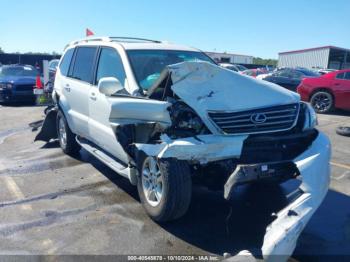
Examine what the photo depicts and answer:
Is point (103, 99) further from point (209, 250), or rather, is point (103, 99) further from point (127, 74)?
point (209, 250)

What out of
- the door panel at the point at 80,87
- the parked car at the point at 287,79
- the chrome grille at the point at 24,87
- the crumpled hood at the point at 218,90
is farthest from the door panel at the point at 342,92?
the chrome grille at the point at 24,87

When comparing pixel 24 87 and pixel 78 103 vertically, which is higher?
pixel 78 103

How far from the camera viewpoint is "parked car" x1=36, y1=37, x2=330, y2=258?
3504 millimetres

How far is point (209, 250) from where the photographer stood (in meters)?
3.72

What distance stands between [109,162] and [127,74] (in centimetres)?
119

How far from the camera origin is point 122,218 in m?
4.47

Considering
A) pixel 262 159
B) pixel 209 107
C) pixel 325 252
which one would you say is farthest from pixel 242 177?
pixel 325 252

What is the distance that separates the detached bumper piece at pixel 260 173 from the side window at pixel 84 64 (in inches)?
123

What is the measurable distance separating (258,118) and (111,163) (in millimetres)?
2117

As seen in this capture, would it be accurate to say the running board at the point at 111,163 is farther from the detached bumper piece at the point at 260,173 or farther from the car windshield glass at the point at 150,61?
the detached bumper piece at the point at 260,173

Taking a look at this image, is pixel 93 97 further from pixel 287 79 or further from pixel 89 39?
pixel 287 79

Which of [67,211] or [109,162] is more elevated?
[109,162]

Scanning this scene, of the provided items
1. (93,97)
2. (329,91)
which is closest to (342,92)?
(329,91)

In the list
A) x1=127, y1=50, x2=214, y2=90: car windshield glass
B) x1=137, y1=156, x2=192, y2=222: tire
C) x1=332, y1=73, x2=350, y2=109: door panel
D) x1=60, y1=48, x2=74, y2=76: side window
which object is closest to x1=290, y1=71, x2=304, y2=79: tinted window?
x1=332, y1=73, x2=350, y2=109: door panel
